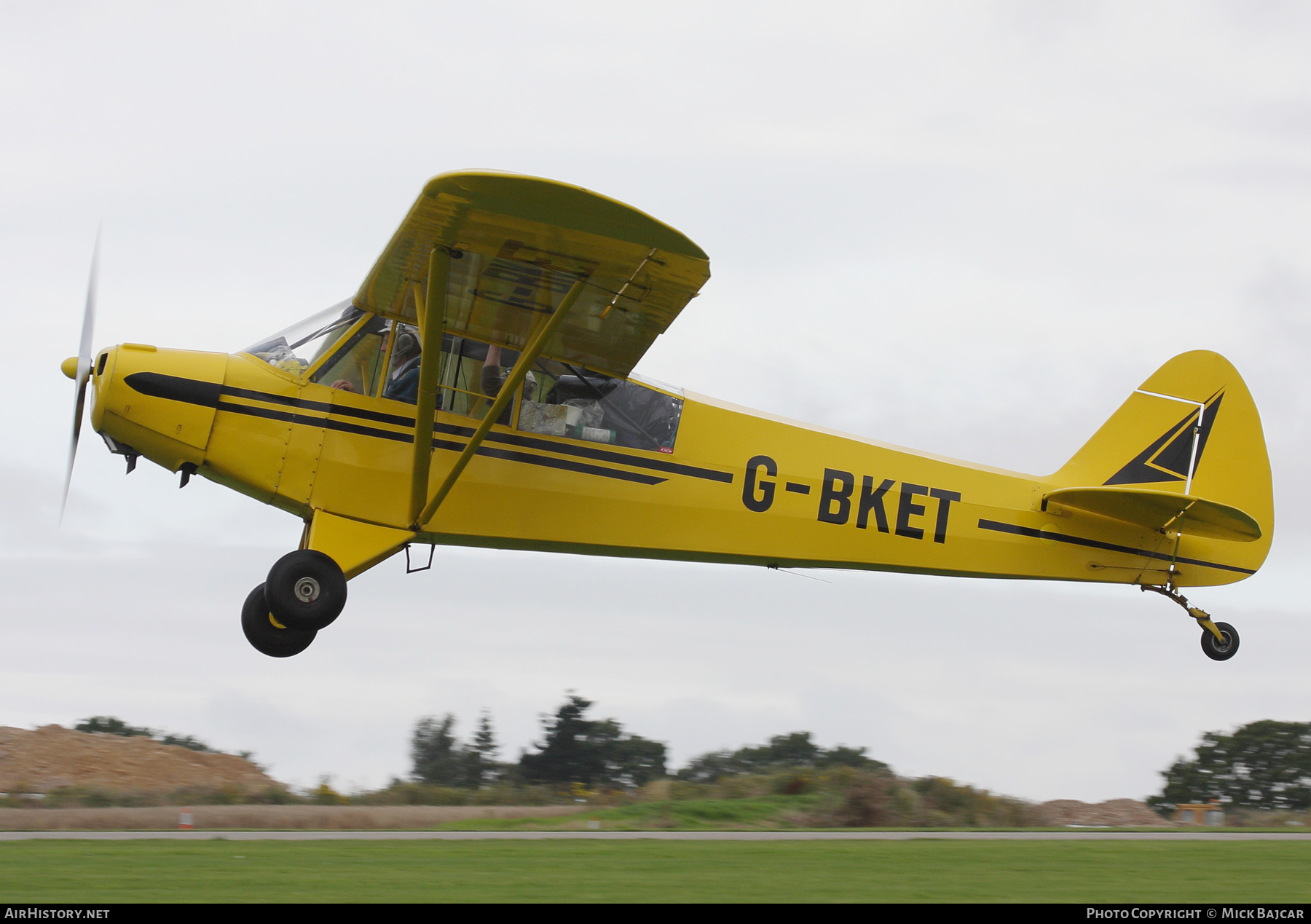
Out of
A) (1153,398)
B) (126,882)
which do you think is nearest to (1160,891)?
(126,882)

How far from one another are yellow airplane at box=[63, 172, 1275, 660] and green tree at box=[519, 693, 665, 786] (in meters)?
4.00

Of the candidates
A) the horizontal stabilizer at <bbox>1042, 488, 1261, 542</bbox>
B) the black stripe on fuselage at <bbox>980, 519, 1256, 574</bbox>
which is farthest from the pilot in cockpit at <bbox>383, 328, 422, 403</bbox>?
the horizontal stabilizer at <bbox>1042, 488, 1261, 542</bbox>

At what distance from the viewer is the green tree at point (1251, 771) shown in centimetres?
1254

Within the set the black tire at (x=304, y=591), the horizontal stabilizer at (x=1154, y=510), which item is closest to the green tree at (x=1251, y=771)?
the horizontal stabilizer at (x=1154, y=510)

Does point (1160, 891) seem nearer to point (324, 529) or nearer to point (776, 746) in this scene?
point (324, 529)

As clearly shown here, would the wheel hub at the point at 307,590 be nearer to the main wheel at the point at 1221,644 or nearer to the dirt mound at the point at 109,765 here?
the dirt mound at the point at 109,765

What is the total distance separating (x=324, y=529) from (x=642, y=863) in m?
3.34

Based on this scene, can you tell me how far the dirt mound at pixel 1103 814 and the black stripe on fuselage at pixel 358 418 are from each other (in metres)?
4.92

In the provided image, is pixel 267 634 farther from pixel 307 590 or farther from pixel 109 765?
pixel 109 765

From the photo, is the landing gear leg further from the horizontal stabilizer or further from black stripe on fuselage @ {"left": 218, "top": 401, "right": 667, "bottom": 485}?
black stripe on fuselage @ {"left": 218, "top": 401, "right": 667, "bottom": 485}

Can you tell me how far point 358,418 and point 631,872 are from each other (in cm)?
389

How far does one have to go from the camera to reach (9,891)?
5.10m

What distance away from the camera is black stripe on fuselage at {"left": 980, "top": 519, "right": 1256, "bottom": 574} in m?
9.88

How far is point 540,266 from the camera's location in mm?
7559
